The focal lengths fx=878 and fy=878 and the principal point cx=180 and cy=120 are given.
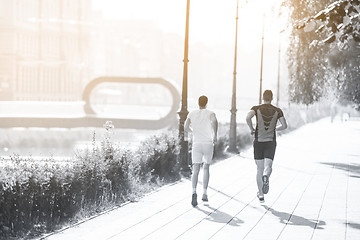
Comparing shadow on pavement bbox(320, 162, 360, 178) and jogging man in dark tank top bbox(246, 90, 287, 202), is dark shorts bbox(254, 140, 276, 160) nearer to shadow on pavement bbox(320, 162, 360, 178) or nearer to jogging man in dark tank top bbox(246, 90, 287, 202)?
jogging man in dark tank top bbox(246, 90, 287, 202)

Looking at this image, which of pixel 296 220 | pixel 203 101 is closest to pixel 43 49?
pixel 203 101

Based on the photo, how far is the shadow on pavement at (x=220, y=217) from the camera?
12.1 m

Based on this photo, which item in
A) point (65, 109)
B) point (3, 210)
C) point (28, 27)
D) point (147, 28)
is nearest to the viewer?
point (3, 210)

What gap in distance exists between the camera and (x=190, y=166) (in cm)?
2045

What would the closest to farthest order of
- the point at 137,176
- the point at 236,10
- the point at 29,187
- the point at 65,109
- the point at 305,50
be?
the point at 29,187
the point at 137,176
the point at 305,50
the point at 236,10
the point at 65,109

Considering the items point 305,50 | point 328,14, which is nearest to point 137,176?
point 328,14

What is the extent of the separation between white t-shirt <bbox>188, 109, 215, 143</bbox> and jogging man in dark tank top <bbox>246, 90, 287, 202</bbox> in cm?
67

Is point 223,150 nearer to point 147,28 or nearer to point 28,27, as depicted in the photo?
point 28,27

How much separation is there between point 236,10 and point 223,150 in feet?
18.7

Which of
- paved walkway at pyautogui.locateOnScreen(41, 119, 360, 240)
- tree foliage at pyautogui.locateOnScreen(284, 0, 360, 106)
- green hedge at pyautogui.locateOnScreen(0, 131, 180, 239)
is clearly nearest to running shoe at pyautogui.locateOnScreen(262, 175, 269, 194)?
paved walkway at pyautogui.locateOnScreen(41, 119, 360, 240)

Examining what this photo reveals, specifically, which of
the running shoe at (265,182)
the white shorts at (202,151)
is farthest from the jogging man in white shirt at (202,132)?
the running shoe at (265,182)

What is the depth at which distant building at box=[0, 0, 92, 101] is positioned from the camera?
96.6m

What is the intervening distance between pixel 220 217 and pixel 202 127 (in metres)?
1.89

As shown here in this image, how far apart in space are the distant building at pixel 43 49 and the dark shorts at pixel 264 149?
81616mm
